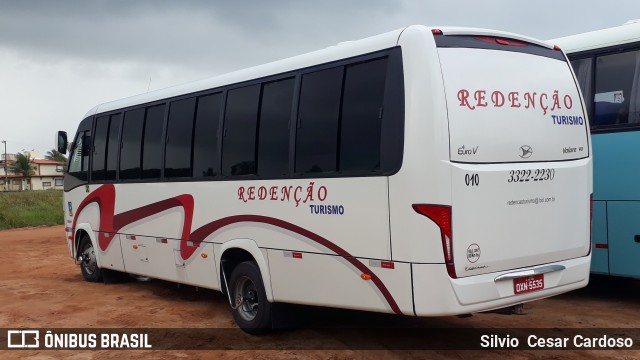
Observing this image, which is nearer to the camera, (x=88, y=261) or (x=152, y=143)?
(x=152, y=143)

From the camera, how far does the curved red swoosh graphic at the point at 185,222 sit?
237 inches

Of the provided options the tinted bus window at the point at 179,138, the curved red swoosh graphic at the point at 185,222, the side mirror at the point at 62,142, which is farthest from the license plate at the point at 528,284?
the side mirror at the point at 62,142

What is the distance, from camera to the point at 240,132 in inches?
303

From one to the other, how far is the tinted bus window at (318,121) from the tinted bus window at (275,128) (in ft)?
0.77

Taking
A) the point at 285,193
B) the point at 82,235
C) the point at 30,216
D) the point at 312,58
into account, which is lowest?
the point at 30,216

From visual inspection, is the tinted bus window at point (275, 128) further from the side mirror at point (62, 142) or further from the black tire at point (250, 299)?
the side mirror at point (62, 142)

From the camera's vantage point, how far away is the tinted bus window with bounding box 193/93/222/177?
320 inches

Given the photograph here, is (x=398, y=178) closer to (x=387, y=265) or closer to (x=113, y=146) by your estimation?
(x=387, y=265)

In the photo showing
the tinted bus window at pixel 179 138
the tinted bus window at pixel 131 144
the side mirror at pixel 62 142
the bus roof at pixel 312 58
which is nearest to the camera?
the bus roof at pixel 312 58

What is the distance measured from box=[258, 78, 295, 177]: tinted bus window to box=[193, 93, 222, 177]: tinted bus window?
982 millimetres

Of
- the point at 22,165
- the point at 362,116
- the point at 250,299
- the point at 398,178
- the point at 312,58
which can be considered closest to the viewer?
the point at 398,178

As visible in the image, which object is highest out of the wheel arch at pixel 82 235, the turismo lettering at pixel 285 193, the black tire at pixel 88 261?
the turismo lettering at pixel 285 193

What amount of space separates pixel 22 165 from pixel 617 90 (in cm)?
9094

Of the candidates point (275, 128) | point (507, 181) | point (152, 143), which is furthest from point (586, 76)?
point (152, 143)
